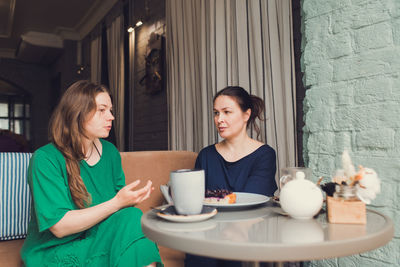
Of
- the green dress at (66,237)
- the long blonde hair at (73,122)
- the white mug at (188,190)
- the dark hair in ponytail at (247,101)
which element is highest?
the dark hair in ponytail at (247,101)

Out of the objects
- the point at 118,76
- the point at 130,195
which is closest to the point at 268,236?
the point at 130,195

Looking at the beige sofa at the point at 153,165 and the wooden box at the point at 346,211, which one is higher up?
the beige sofa at the point at 153,165

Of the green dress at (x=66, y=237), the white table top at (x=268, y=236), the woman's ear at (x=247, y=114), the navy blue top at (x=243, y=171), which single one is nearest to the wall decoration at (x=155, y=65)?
the woman's ear at (x=247, y=114)

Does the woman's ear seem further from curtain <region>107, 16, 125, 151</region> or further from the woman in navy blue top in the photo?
curtain <region>107, 16, 125, 151</region>

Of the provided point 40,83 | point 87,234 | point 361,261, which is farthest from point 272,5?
point 40,83

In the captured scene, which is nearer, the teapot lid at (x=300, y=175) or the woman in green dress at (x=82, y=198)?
the teapot lid at (x=300, y=175)

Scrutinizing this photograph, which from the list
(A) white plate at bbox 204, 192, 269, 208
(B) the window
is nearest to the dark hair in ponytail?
(A) white plate at bbox 204, 192, 269, 208

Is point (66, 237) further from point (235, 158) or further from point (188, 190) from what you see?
point (235, 158)

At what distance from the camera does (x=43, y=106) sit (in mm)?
9180

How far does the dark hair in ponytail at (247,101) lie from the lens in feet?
6.24

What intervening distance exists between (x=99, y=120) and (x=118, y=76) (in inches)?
146

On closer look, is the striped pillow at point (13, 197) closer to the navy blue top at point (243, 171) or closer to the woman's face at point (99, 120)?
the woman's face at point (99, 120)

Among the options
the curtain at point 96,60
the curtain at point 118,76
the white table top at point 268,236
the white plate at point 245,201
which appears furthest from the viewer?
the curtain at point 96,60

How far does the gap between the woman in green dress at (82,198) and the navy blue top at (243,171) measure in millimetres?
464
